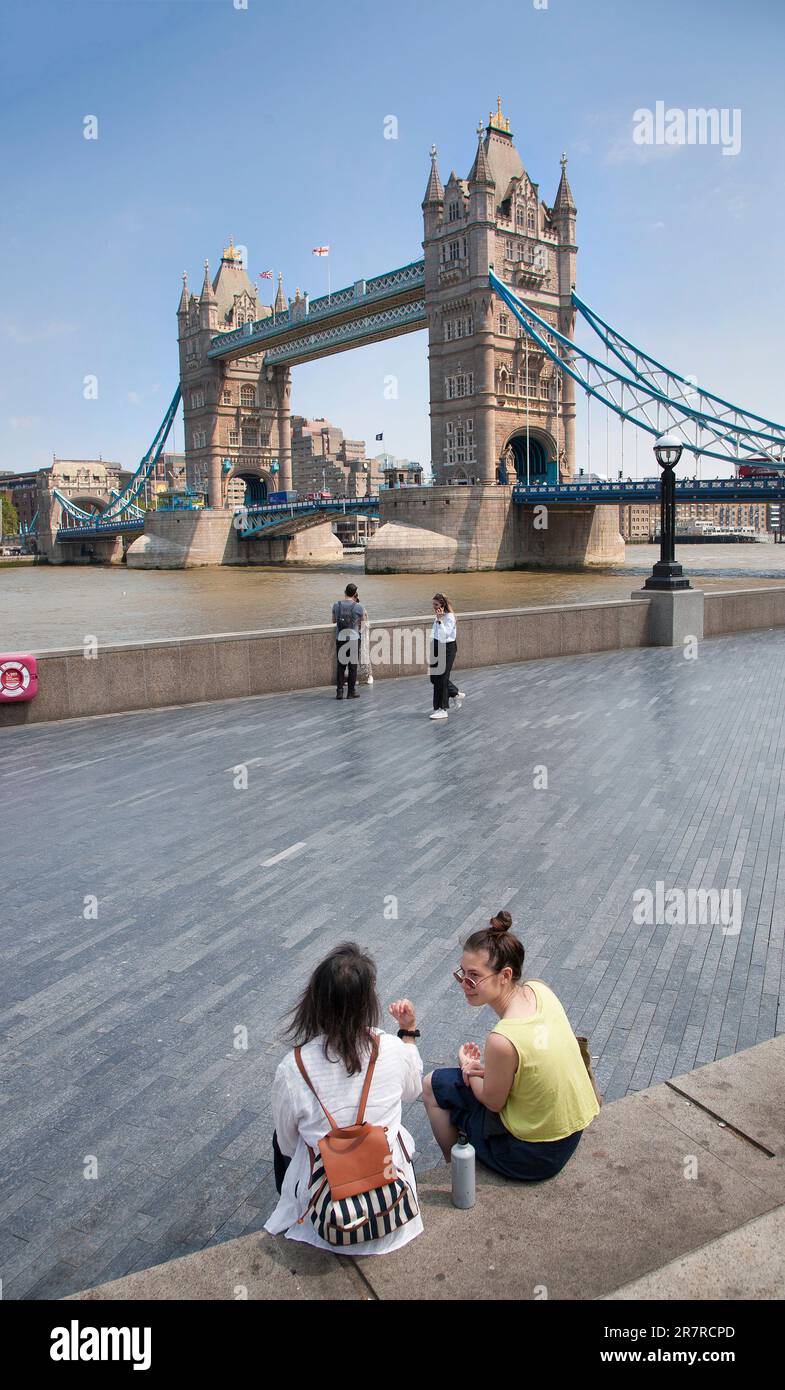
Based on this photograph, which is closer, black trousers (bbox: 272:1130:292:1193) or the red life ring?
black trousers (bbox: 272:1130:292:1193)

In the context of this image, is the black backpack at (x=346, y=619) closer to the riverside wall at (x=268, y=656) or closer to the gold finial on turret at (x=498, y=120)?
the riverside wall at (x=268, y=656)

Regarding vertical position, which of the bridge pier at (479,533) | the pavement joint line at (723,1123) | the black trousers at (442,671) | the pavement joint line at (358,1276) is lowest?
the pavement joint line at (358,1276)

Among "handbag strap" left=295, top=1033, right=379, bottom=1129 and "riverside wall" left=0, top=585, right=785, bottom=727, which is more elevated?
"riverside wall" left=0, top=585, right=785, bottom=727

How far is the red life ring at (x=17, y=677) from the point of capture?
9758mm

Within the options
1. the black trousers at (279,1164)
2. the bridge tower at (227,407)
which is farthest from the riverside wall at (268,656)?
the bridge tower at (227,407)

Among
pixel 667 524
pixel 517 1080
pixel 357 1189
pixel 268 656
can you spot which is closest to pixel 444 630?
pixel 268 656

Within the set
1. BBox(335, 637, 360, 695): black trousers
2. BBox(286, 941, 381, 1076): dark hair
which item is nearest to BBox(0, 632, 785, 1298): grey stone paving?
BBox(286, 941, 381, 1076): dark hair

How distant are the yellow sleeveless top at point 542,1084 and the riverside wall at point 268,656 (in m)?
8.24

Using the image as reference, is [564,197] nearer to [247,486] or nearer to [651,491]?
[651,491]

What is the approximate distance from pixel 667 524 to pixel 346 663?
654 centimetres

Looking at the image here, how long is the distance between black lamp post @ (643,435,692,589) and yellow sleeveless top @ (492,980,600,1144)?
1229 centimetres

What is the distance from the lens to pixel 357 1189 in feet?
8.18

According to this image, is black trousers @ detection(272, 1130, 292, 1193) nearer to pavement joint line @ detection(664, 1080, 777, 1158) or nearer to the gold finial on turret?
pavement joint line @ detection(664, 1080, 777, 1158)

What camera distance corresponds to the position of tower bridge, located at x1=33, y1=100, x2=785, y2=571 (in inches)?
2152
